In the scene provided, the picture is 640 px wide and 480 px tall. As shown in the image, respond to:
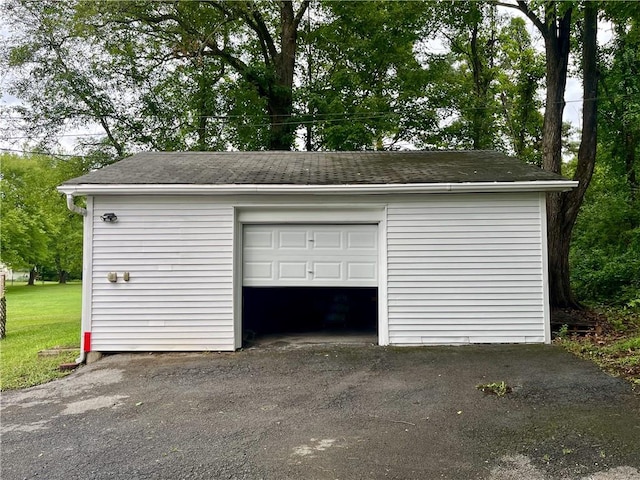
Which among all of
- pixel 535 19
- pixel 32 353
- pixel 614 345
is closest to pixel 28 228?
pixel 32 353

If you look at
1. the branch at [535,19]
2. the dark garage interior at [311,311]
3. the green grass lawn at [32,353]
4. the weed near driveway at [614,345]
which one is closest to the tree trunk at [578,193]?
the branch at [535,19]

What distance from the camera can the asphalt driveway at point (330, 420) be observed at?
9.00ft

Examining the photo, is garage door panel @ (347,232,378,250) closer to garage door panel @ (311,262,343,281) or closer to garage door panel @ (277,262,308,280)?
garage door panel @ (311,262,343,281)

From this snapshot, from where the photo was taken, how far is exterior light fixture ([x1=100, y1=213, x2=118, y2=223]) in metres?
5.80

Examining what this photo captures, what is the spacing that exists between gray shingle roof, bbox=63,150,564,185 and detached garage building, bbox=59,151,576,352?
2.7 inches

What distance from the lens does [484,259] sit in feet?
19.4

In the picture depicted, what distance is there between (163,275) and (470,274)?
4529 mm

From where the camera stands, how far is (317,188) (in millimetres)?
5738

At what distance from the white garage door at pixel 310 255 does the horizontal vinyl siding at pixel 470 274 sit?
502mm

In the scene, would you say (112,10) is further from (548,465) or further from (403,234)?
(548,465)

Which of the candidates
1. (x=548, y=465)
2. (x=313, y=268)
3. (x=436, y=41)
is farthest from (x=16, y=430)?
(x=436, y=41)

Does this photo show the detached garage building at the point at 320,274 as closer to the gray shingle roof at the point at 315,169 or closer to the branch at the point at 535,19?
the gray shingle roof at the point at 315,169

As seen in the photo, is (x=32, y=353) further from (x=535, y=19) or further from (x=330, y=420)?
(x=535, y=19)

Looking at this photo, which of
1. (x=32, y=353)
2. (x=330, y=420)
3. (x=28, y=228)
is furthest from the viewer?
(x=28, y=228)
